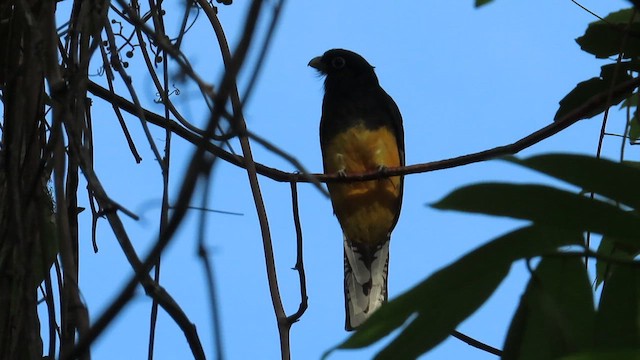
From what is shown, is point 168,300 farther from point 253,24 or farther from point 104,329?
point 253,24

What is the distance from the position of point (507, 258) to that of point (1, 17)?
3.97ft

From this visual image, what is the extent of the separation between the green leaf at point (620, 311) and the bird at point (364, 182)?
10.3 feet

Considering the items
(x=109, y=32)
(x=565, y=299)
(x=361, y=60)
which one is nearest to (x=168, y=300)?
(x=565, y=299)

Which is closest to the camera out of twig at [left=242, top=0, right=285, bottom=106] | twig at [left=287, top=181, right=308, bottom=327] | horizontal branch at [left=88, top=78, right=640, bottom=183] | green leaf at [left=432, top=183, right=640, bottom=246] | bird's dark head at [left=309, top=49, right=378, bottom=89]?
twig at [left=242, top=0, right=285, bottom=106]

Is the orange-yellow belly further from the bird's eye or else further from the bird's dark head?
the bird's eye

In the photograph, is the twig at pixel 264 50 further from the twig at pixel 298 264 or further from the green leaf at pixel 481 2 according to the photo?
the twig at pixel 298 264

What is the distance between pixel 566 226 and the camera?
0.90 m

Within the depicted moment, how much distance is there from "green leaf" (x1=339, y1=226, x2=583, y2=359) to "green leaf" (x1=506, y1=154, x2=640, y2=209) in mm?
51

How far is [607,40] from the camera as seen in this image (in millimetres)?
1804

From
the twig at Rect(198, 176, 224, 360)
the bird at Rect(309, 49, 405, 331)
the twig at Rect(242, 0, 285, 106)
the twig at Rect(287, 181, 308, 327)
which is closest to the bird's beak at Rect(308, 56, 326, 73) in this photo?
the bird at Rect(309, 49, 405, 331)

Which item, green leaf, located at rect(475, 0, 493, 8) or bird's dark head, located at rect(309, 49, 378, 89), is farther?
bird's dark head, located at rect(309, 49, 378, 89)

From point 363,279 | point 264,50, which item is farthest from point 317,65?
point 264,50

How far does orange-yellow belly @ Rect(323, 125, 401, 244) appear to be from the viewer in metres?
4.45

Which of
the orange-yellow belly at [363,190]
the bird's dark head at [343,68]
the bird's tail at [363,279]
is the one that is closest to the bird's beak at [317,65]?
the bird's dark head at [343,68]
